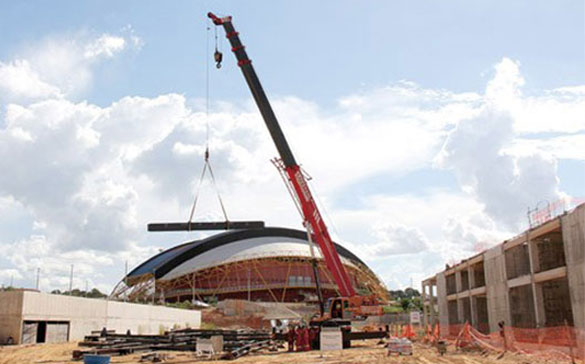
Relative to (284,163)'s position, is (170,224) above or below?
below

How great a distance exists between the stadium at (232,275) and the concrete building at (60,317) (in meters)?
40.5

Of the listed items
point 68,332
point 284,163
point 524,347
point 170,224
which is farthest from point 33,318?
point 524,347

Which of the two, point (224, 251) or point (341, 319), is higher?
point (224, 251)

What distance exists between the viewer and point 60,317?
138 feet

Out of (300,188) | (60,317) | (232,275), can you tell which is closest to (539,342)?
(300,188)

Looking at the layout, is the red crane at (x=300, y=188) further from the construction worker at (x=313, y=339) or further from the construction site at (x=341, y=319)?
the construction worker at (x=313, y=339)

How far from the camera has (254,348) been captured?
34750 millimetres

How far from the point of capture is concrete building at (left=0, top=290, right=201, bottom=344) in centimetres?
3738

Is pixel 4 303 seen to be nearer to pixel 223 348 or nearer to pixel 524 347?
pixel 223 348

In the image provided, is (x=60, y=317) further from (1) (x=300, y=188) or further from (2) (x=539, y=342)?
(2) (x=539, y=342)

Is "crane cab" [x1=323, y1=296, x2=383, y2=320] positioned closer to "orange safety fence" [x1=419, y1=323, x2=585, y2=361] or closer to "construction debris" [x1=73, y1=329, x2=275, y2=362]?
"construction debris" [x1=73, y1=329, x2=275, y2=362]

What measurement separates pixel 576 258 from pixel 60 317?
112 feet

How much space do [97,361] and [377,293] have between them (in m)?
92.8

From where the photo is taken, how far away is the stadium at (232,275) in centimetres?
9962
